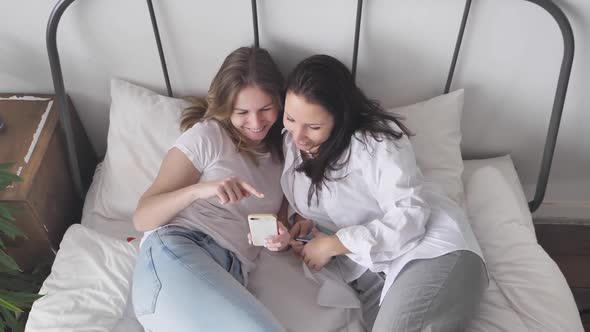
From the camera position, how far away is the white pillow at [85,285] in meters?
1.20

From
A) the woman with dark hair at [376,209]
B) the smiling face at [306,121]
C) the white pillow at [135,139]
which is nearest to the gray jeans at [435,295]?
the woman with dark hair at [376,209]

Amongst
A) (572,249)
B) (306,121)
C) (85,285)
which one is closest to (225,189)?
(306,121)

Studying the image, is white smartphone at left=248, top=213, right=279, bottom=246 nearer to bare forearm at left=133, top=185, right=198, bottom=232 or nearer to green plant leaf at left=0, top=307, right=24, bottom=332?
bare forearm at left=133, top=185, right=198, bottom=232

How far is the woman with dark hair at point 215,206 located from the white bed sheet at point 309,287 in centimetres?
10

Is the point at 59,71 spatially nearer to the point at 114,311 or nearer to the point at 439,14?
the point at 114,311

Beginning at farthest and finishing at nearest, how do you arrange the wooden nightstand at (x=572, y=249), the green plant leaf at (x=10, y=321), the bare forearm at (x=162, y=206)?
the wooden nightstand at (x=572, y=249)
the green plant leaf at (x=10, y=321)
the bare forearm at (x=162, y=206)

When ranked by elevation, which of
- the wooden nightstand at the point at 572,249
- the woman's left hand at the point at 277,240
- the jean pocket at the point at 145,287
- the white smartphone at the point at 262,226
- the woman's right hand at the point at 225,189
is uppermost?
the woman's right hand at the point at 225,189

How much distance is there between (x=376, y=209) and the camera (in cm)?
128

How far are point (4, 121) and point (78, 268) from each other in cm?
53

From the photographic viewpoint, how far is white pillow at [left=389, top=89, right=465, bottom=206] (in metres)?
1.48

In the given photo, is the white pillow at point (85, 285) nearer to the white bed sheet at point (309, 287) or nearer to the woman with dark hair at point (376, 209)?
the white bed sheet at point (309, 287)

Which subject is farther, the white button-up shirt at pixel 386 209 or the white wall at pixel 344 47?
the white wall at pixel 344 47

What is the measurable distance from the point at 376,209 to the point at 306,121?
32 centimetres

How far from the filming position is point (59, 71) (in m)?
1.40
